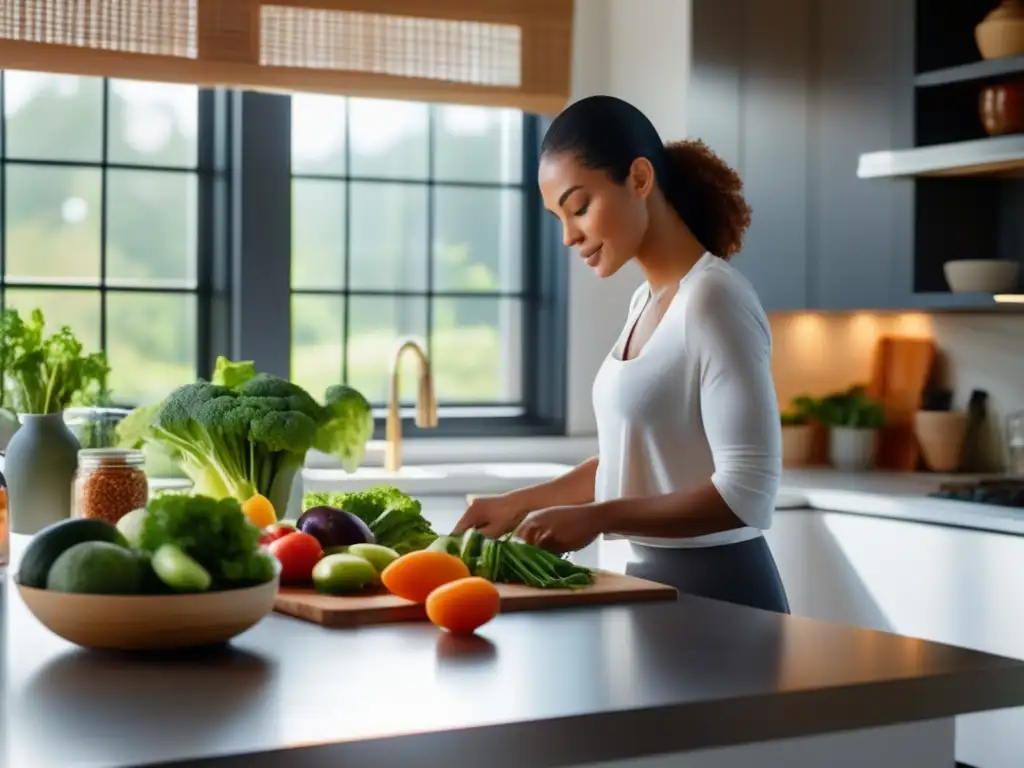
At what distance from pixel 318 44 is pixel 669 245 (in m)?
1.98

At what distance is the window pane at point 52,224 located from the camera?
4.20 meters

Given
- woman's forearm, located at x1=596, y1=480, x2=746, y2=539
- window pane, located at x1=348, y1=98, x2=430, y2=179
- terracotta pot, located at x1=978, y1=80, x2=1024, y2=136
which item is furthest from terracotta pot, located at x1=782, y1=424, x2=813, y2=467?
woman's forearm, located at x1=596, y1=480, x2=746, y2=539

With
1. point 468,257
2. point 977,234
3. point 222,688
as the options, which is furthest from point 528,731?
point 468,257

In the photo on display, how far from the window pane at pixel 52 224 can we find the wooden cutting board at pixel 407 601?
2.58m

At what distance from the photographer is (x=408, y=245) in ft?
15.2

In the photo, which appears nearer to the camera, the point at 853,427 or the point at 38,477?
the point at 38,477

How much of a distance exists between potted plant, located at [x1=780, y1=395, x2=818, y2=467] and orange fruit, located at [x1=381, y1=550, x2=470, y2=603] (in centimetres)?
292

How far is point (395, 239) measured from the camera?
4605 millimetres

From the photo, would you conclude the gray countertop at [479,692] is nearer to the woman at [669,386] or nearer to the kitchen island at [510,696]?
the kitchen island at [510,696]

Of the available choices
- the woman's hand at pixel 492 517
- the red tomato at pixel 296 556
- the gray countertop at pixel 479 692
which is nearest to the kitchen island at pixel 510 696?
the gray countertop at pixel 479 692

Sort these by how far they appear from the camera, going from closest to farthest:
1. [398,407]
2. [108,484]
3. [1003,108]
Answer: [108,484]
[1003,108]
[398,407]

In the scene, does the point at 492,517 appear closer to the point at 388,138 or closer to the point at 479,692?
the point at 479,692

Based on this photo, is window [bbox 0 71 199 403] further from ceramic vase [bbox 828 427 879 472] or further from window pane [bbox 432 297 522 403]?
ceramic vase [bbox 828 427 879 472]

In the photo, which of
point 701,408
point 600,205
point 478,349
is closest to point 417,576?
point 701,408
